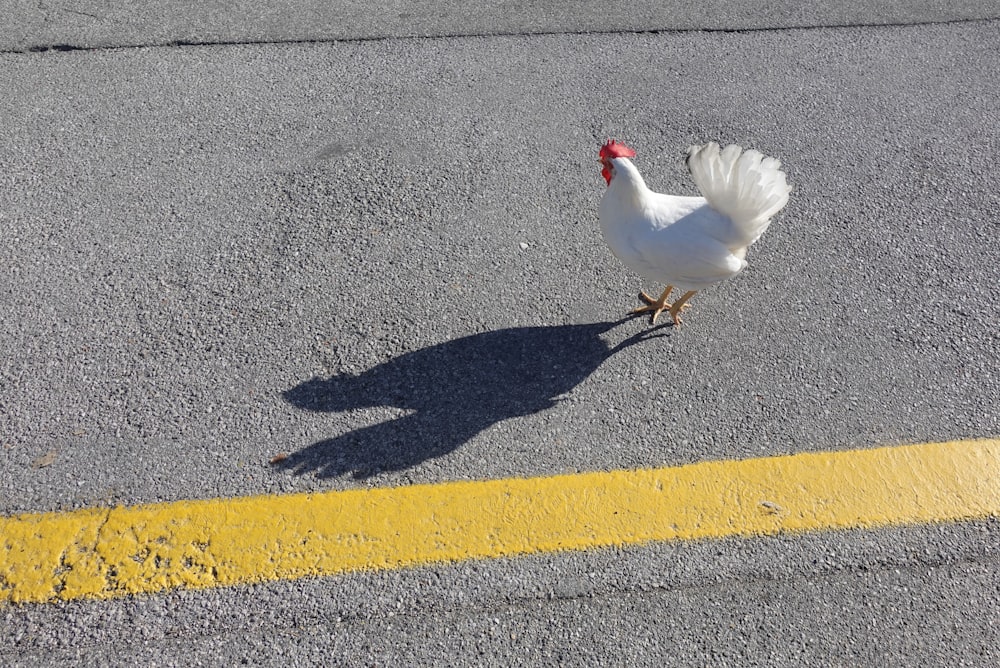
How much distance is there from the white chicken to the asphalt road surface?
36cm

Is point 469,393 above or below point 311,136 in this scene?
below

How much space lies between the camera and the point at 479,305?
2791 millimetres

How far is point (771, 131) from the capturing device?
3.64m

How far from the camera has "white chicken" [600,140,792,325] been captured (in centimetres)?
235

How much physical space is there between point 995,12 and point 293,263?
15.7 feet

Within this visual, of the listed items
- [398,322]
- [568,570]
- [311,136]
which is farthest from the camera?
[311,136]

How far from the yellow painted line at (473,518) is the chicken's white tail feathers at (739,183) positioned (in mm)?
849

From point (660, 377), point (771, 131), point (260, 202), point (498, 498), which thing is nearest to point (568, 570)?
point (498, 498)

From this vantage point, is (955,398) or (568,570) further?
(955,398)

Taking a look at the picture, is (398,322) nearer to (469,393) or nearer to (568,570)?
(469,393)

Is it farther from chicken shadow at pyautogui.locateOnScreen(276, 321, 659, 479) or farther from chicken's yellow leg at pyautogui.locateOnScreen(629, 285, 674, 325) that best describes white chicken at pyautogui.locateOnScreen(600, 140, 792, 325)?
chicken shadow at pyautogui.locateOnScreen(276, 321, 659, 479)

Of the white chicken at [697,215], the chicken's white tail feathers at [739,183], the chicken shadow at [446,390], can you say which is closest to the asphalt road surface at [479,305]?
the chicken shadow at [446,390]

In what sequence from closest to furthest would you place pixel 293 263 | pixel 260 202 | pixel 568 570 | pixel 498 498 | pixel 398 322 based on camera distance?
pixel 568 570, pixel 498 498, pixel 398 322, pixel 293 263, pixel 260 202

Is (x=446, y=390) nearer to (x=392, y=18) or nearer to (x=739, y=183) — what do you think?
(x=739, y=183)
